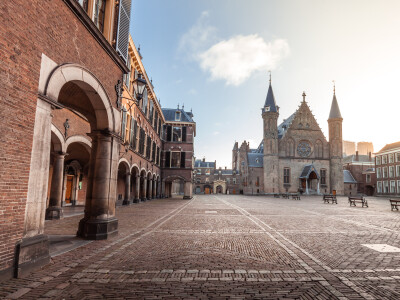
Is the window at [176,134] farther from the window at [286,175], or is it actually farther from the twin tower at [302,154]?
the window at [286,175]

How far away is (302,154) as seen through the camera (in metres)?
49.6

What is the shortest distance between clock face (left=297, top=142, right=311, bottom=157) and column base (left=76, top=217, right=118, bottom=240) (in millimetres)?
47763

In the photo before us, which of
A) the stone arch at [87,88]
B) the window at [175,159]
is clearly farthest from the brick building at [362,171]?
the stone arch at [87,88]

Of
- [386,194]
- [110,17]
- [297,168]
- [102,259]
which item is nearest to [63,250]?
[102,259]

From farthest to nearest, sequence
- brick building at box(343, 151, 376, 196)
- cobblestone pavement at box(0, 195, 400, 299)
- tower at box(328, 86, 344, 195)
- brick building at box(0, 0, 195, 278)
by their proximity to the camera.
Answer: brick building at box(343, 151, 376, 196) < tower at box(328, 86, 344, 195) < brick building at box(0, 0, 195, 278) < cobblestone pavement at box(0, 195, 400, 299)

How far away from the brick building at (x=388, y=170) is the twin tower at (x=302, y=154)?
1210cm

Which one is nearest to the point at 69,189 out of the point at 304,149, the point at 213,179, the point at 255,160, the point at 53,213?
the point at 53,213

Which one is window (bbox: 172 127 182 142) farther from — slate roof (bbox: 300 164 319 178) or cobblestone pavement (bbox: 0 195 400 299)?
cobblestone pavement (bbox: 0 195 400 299)

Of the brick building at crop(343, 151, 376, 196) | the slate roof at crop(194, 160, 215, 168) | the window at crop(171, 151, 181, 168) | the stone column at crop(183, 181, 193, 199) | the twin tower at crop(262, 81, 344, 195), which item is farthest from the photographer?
the slate roof at crop(194, 160, 215, 168)

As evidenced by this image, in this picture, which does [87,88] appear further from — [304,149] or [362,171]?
[362,171]

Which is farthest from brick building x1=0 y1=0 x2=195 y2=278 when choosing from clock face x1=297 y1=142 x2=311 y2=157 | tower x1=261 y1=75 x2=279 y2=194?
clock face x1=297 y1=142 x2=311 y2=157

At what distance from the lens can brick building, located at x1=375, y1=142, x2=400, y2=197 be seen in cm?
5047

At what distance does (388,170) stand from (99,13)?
62.2 m

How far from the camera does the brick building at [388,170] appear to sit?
50.5 meters
